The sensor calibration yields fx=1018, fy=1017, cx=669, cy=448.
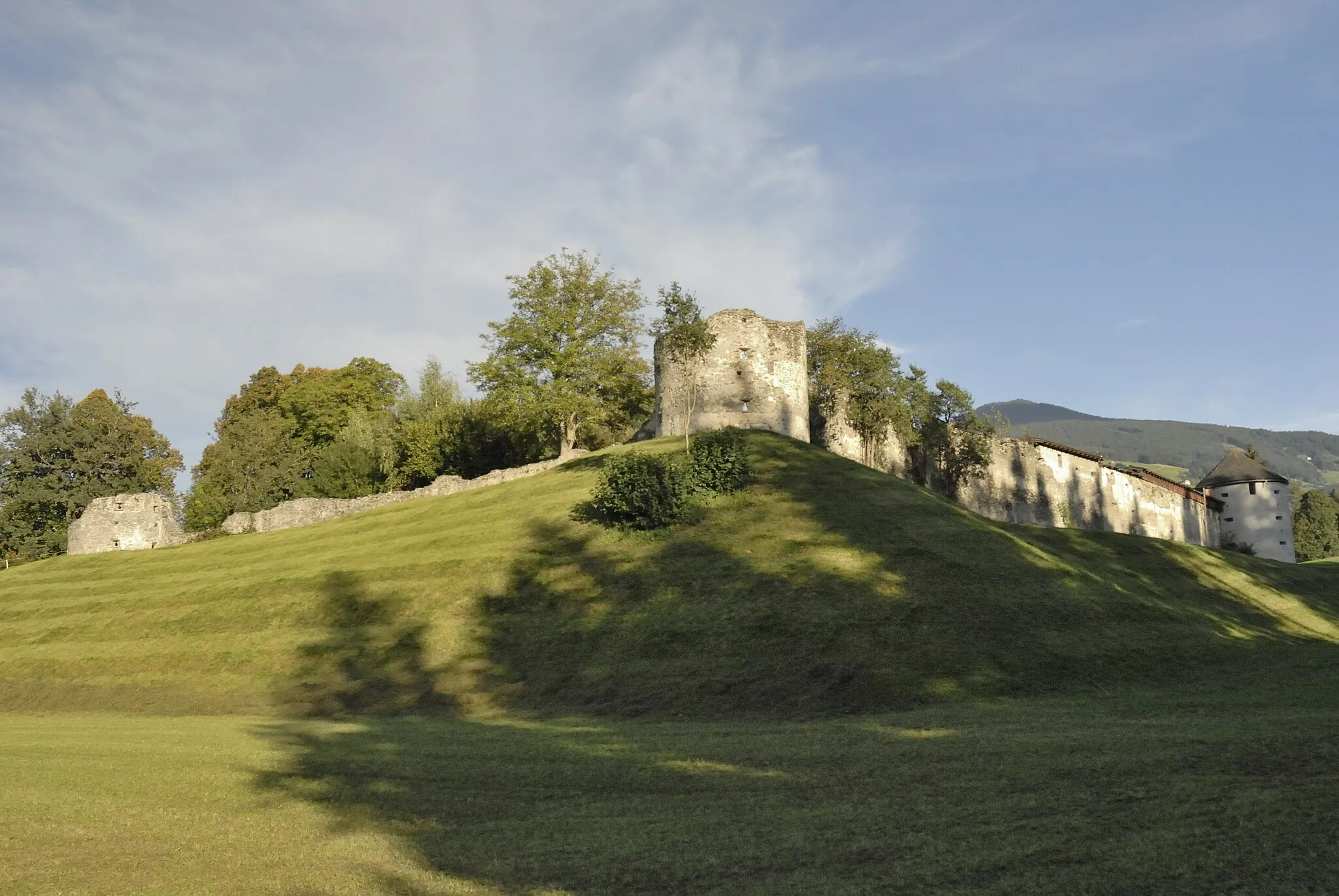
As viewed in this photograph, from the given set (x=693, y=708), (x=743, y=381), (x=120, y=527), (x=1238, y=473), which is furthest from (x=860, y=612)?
(x=1238, y=473)

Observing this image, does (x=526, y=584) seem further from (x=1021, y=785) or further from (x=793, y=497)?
(x=1021, y=785)

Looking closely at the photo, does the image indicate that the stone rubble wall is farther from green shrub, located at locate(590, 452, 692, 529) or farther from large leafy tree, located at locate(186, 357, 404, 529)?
green shrub, located at locate(590, 452, 692, 529)

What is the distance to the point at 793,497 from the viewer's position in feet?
125

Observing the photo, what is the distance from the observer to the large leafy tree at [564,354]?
56.5 m

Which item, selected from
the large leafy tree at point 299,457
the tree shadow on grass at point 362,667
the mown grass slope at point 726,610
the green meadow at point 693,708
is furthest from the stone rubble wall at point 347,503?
the tree shadow on grass at point 362,667

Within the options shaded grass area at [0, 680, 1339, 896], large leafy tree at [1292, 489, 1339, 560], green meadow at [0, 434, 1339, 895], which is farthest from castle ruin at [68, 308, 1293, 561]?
shaded grass area at [0, 680, 1339, 896]

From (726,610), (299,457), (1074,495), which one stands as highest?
(299,457)

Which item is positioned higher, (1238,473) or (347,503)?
(1238,473)

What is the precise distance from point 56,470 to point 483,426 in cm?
2737

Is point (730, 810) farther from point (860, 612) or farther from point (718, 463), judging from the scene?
point (718, 463)

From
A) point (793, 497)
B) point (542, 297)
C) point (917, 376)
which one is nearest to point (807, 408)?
point (917, 376)

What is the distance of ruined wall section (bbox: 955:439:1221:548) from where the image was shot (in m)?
56.5

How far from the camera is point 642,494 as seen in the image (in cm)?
3631

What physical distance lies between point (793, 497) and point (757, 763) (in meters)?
23.5
